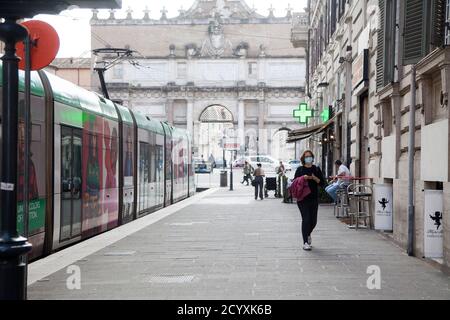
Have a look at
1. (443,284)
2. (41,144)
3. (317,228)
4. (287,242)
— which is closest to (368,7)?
(317,228)

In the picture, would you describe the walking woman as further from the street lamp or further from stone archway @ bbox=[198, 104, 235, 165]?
stone archway @ bbox=[198, 104, 235, 165]

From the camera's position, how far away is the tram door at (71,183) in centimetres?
1306

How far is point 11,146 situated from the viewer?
596 cm

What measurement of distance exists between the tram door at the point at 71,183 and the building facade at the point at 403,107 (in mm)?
5359

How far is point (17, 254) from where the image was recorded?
19.6ft

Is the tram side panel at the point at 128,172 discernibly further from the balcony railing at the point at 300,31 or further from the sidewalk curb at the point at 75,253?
the balcony railing at the point at 300,31

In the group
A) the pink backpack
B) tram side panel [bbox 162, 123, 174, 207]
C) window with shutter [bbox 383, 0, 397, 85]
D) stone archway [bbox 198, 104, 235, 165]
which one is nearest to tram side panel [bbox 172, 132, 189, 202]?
tram side panel [bbox 162, 123, 174, 207]

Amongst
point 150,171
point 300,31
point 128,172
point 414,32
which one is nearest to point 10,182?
point 414,32

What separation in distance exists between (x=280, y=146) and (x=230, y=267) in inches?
3189

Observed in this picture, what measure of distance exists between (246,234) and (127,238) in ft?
7.59

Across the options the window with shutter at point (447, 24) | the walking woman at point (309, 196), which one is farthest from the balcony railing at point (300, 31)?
the window with shutter at point (447, 24)

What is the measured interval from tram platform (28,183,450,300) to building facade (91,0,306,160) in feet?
234

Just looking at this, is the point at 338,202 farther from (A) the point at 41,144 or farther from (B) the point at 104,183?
(A) the point at 41,144
